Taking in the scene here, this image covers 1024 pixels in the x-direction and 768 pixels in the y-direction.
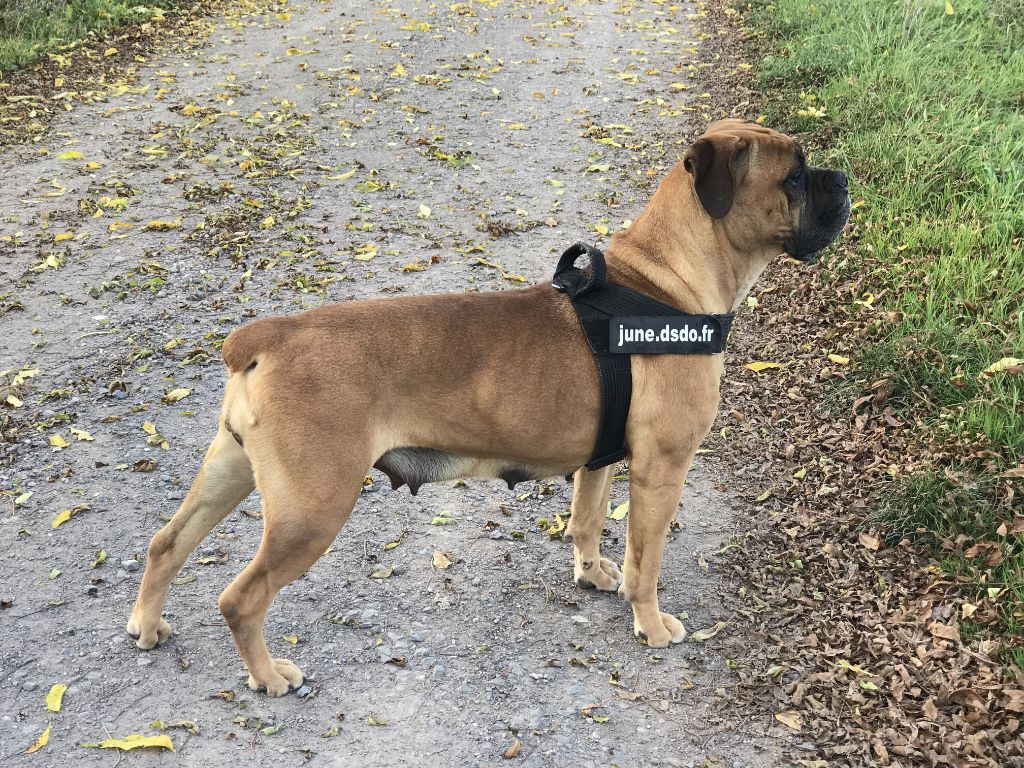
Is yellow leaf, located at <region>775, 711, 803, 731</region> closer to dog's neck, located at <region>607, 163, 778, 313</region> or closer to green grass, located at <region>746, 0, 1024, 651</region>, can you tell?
green grass, located at <region>746, 0, 1024, 651</region>

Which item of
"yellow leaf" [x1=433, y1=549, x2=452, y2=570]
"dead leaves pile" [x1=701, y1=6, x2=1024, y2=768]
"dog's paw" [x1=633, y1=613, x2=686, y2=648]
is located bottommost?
"yellow leaf" [x1=433, y1=549, x2=452, y2=570]

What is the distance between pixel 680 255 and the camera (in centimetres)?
410

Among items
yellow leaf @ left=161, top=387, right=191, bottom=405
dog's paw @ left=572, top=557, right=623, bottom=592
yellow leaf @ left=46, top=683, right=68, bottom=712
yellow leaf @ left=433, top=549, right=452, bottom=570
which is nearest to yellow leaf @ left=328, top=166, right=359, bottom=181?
yellow leaf @ left=161, top=387, right=191, bottom=405

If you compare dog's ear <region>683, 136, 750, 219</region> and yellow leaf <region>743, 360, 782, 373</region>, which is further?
yellow leaf <region>743, 360, 782, 373</region>

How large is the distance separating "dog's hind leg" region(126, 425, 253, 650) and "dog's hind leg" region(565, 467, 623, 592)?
162 cm

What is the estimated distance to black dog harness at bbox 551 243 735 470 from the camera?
3865mm

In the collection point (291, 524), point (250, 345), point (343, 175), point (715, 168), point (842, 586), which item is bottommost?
point (842, 586)

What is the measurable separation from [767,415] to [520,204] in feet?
13.0

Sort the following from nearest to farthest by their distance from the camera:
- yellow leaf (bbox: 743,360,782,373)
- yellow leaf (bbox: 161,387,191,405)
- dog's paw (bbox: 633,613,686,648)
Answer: dog's paw (bbox: 633,613,686,648)
yellow leaf (bbox: 161,387,191,405)
yellow leaf (bbox: 743,360,782,373)

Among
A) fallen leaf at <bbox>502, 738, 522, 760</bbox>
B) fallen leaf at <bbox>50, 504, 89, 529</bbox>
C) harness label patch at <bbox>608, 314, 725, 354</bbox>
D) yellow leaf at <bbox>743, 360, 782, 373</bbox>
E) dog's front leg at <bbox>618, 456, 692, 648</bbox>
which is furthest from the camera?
yellow leaf at <bbox>743, 360, 782, 373</bbox>

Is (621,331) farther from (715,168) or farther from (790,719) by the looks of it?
(790,719)

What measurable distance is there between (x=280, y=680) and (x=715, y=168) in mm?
2918

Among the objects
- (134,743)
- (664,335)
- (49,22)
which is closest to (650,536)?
(664,335)

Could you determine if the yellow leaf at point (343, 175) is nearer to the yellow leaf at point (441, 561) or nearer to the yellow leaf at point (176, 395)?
the yellow leaf at point (176, 395)
